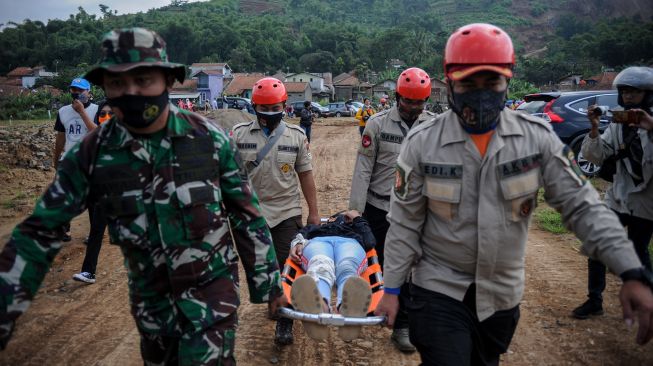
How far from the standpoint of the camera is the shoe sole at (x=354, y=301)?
2.99 metres

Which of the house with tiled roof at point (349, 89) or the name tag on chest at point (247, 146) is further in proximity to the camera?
the house with tiled roof at point (349, 89)

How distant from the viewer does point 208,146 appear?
2336 mm

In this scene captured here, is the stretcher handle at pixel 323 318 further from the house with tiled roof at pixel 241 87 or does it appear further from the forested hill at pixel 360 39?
the house with tiled roof at pixel 241 87

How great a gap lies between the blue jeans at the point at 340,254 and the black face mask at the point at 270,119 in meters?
1.07

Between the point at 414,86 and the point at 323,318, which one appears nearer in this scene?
the point at 323,318

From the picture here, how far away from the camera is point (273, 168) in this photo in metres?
4.38

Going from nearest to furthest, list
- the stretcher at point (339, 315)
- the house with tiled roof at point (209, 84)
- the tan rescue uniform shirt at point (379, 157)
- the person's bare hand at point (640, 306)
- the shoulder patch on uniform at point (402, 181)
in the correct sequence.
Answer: the person's bare hand at point (640, 306), the shoulder patch on uniform at point (402, 181), the stretcher at point (339, 315), the tan rescue uniform shirt at point (379, 157), the house with tiled roof at point (209, 84)

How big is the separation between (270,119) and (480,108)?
2.43 meters

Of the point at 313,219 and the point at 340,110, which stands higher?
the point at 313,219

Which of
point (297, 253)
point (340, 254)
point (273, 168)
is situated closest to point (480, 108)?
point (340, 254)

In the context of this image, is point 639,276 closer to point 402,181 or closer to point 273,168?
point 402,181

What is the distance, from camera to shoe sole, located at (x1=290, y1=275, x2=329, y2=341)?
3.01m

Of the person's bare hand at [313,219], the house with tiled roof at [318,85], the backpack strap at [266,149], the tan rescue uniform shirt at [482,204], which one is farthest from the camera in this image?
the house with tiled roof at [318,85]

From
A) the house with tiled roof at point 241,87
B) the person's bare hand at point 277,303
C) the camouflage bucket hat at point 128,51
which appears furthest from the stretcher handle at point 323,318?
the house with tiled roof at point 241,87
